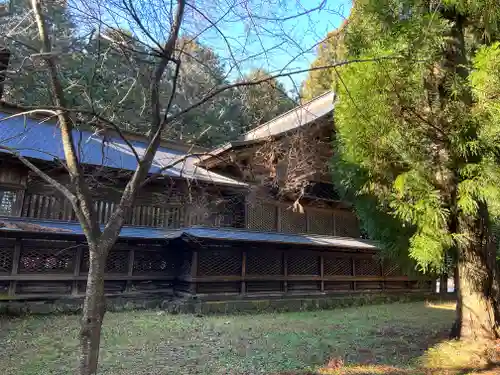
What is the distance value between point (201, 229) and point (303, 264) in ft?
13.0

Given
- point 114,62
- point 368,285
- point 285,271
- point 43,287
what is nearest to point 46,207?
point 43,287

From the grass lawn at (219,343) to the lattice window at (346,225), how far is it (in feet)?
15.8

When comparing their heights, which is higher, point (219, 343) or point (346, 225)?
point (346, 225)

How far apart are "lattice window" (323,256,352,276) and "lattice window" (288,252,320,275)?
459 millimetres

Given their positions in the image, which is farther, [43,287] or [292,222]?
[292,222]

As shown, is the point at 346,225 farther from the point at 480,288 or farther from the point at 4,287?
the point at 4,287

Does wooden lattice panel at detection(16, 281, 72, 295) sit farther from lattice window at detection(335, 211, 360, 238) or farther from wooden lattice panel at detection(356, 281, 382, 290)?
wooden lattice panel at detection(356, 281, 382, 290)

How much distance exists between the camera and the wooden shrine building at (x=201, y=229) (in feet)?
29.0

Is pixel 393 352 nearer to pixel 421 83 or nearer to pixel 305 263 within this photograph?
pixel 421 83

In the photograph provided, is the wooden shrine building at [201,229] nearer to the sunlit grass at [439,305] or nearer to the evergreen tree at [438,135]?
the sunlit grass at [439,305]

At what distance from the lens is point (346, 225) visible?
564 inches

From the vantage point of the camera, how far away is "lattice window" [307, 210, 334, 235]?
1338cm

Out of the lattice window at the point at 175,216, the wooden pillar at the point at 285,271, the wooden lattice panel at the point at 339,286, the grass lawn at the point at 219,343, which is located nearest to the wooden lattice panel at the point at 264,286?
the wooden pillar at the point at 285,271

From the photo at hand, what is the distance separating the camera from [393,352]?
19.5 ft
